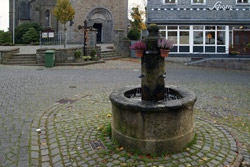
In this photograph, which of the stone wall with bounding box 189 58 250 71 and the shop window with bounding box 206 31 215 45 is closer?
the stone wall with bounding box 189 58 250 71

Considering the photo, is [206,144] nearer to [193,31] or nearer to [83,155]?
[83,155]

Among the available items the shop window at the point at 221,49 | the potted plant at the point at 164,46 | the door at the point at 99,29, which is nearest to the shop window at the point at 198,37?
the shop window at the point at 221,49

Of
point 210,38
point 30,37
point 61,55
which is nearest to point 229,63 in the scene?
point 210,38

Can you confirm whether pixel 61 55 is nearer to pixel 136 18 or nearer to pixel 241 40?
pixel 241 40

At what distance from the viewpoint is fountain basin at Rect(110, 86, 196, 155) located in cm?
457

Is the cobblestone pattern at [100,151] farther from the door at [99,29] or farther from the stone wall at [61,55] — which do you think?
the door at [99,29]

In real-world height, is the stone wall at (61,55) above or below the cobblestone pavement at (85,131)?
above

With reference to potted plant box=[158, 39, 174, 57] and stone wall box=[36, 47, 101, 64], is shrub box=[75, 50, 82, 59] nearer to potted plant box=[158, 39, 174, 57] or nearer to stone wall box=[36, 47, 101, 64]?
stone wall box=[36, 47, 101, 64]

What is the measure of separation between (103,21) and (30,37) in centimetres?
998

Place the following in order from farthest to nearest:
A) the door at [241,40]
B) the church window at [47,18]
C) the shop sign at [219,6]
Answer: the church window at [47,18] → the door at [241,40] → the shop sign at [219,6]

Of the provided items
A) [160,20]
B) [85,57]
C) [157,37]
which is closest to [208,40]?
[160,20]

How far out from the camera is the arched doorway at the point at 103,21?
33750 mm

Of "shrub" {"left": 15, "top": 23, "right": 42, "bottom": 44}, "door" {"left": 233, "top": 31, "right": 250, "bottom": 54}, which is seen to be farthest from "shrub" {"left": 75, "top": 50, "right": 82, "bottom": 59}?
"shrub" {"left": 15, "top": 23, "right": 42, "bottom": 44}

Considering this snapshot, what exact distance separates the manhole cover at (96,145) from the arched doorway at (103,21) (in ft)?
98.2
